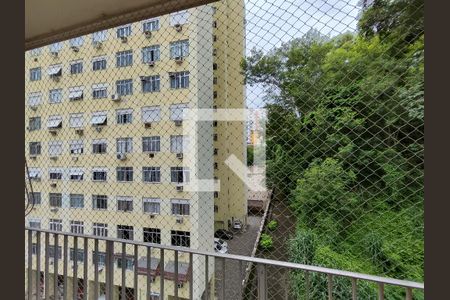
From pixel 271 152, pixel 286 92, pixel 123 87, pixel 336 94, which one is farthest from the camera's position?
pixel 123 87

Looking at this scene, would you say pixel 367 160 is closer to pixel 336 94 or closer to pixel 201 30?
pixel 336 94

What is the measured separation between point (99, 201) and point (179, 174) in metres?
0.83

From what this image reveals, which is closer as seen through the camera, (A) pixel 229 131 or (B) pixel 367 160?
(B) pixel 367 160

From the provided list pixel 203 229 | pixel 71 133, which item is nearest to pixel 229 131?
pixel 203 229

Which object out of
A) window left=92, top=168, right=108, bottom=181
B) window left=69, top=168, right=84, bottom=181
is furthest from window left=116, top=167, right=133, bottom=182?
window left=69, top=168, right=84, bottom=181

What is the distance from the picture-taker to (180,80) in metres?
2.25

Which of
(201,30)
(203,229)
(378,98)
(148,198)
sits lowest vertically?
(203,229)

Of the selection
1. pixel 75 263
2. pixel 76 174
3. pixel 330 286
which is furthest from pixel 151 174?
pixel 330 286

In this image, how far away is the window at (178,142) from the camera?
2433 millimetres

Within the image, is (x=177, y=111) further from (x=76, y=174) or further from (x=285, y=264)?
(x=285, y=264)

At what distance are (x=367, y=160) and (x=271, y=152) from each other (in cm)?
68

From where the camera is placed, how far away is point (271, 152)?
6.93 feet

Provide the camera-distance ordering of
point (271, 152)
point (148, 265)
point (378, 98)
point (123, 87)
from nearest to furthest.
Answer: point (148, 265) → point (378, 98) → point (271, 152) → point (123, 87)

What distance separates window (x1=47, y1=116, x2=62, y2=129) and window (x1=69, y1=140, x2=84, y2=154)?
214 mm
